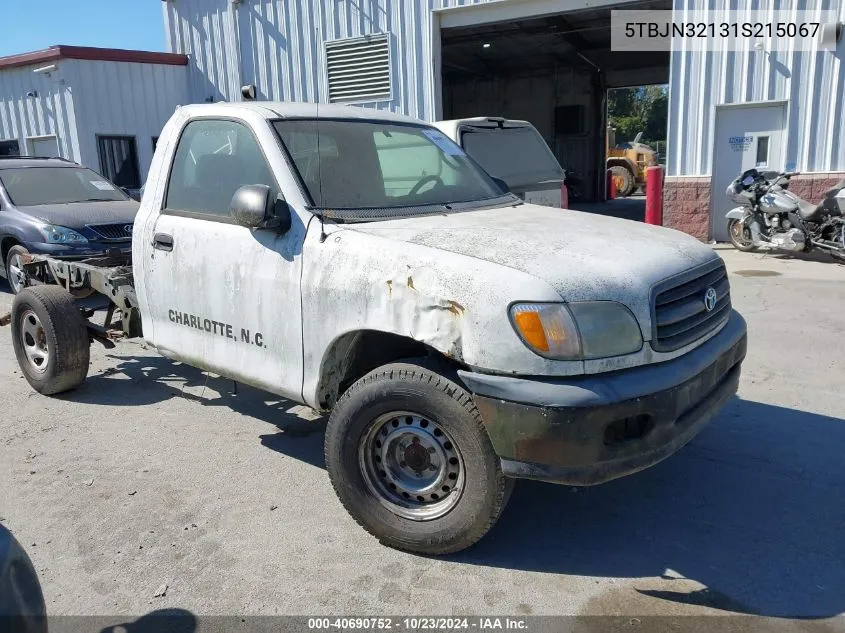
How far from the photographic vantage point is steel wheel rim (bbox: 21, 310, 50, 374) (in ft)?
17.5

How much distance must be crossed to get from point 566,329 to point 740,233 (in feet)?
31.8

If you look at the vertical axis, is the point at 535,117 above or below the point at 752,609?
above

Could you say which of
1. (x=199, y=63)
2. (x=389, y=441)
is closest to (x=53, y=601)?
(x=389, y=441)

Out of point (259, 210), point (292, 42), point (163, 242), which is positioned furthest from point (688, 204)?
point (259, 210)

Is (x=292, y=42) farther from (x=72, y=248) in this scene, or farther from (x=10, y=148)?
(x=72, y=248)

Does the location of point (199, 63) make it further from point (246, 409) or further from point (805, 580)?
point (805, 580)

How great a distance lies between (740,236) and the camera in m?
11.2

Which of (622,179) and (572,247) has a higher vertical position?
(572,247)

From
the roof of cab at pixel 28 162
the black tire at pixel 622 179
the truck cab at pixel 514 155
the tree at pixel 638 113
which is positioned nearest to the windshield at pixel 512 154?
the truck cab at pixel 514 155

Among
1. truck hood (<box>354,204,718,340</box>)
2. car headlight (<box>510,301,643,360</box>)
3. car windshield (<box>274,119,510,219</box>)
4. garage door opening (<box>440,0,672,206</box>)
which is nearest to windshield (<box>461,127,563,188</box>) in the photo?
car windshield (<box>274,119,510,219</box>)

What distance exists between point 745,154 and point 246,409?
10.1 metres

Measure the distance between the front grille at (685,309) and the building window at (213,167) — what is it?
6.66 feet

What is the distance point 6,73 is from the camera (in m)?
16.7

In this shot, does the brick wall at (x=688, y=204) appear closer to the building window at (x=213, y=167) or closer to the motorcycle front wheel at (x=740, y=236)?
the motorcycle front wheel at (x=740, y=236)
